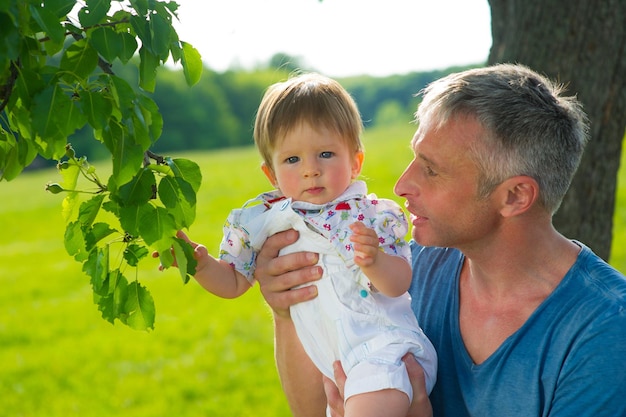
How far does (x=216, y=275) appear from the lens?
2.59 meters

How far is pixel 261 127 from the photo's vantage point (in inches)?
107

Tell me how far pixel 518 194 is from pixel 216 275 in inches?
40.0

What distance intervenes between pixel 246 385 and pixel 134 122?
17.0 feet

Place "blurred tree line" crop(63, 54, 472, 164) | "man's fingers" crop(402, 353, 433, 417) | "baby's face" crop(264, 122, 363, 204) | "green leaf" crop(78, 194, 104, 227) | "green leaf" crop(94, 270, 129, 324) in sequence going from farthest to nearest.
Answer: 1. "blurred tree line" crop(63, 54, 472, 164)
2. "baby's face" crop(264, 122, 363, 204)
3. "man's fingers" crop(402, 353, 433, 417)
4. "green leaf" crop(94, 270, 129, 324)
5. "green leaf" crop(78, 194, 104, 227)

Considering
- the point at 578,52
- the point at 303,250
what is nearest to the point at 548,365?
the point at 303,250

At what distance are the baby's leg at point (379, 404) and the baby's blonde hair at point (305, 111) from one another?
32.7 inches

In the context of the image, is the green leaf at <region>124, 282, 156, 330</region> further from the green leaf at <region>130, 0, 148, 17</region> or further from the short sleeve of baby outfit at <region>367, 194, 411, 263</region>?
the short sleeve of baby outfit at <region>367, 194, 411, 263</region>

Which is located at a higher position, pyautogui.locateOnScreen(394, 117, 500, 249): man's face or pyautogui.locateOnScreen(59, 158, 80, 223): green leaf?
pyautogui.locateOnScreen(59, 158, 80, 223): green leaf

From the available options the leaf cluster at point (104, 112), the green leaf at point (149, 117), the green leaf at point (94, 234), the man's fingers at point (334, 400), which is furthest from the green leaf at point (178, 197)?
the man's fingers at point (334, 400)

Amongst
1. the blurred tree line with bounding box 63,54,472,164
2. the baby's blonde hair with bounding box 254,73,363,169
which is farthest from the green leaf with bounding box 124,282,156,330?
the blurred tree line with bounding box 63,54,472,164

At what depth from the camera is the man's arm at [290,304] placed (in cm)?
265

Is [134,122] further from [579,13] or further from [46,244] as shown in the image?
[46,244]

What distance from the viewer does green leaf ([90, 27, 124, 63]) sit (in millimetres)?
1646

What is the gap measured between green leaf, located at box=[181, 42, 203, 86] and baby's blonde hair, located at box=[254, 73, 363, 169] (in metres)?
0.74
